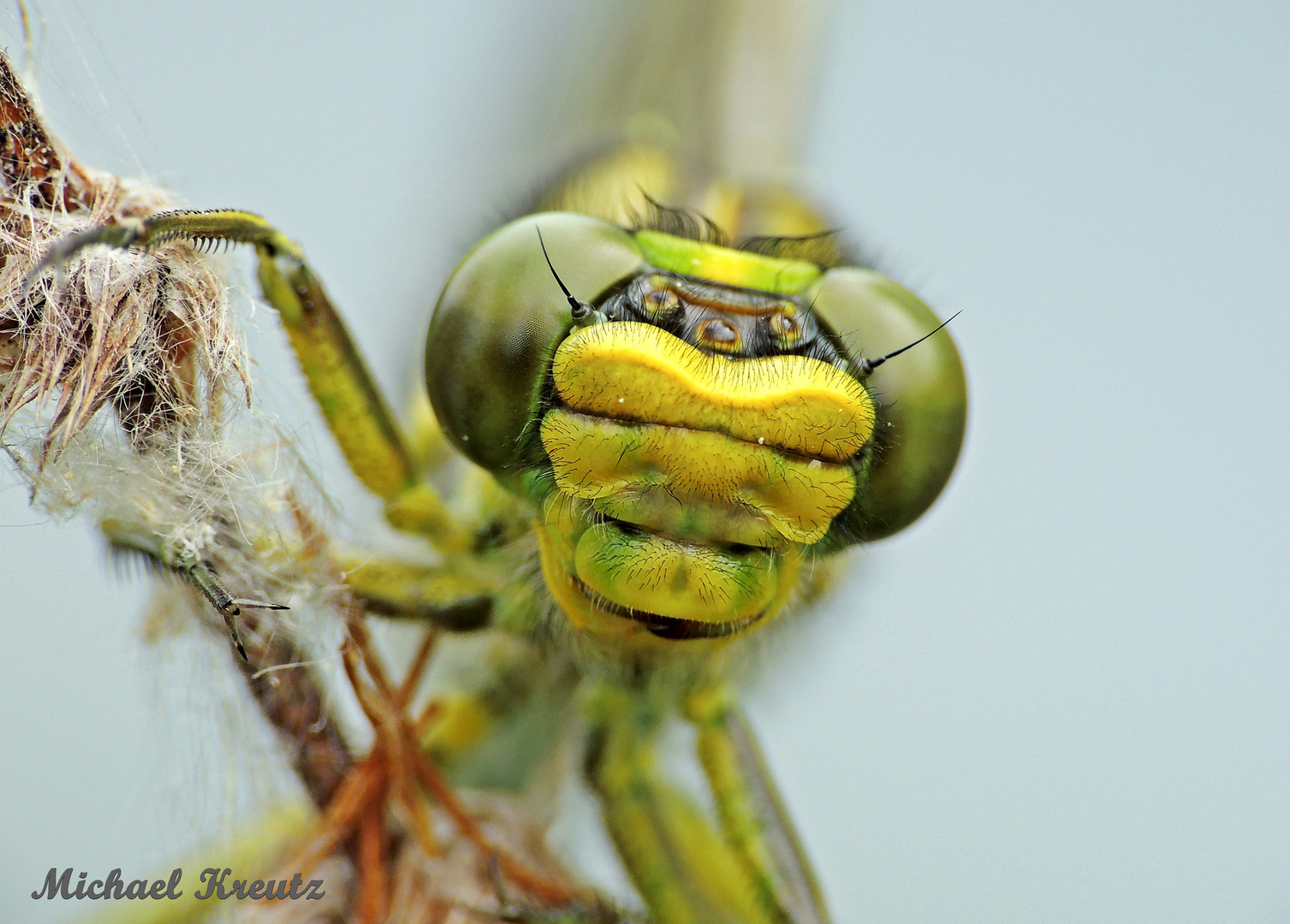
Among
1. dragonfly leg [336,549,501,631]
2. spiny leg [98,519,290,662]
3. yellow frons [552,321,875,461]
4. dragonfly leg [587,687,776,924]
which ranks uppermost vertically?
yellow frons [552,321,875,461]

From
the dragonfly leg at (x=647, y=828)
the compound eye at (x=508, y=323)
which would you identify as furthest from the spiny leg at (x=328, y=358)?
the dragonfly leg at (x=647, y=828)

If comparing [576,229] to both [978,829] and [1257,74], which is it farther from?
[1257,74]

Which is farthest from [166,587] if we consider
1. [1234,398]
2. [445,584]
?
[1234,398]

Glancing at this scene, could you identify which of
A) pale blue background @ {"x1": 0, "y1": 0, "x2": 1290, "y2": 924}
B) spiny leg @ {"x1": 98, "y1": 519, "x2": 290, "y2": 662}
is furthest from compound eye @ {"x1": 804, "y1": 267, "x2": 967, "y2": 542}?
spiny leg @ {"x1": 98, "y1": 519, "x2": 290, "y2": 662}

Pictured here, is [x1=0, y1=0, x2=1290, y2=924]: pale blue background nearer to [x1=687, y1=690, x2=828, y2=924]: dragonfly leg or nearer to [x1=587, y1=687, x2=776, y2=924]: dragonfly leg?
[x1=687, y1=690, x2=828, y2=924]: dragonfly leg

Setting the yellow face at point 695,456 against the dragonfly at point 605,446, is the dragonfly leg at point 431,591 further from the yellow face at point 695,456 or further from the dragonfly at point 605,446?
the yellow face at point 695,456

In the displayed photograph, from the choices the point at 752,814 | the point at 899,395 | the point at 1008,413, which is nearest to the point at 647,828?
the point at 752,814

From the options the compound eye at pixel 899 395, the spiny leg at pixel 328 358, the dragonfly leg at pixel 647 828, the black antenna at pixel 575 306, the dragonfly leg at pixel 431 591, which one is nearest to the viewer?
the spiny leg at pixel 328 358
